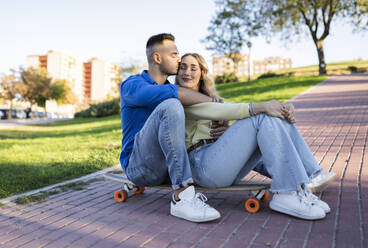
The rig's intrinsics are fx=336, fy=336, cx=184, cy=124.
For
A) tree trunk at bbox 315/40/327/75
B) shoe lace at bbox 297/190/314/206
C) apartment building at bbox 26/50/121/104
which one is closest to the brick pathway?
shoe lace at bbox 297/190/314/206

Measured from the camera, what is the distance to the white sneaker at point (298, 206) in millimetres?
2494

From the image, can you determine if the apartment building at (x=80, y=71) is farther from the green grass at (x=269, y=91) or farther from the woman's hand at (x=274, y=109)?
the woman's hand at (x=274, y=109)

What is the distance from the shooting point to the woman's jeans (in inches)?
99.2

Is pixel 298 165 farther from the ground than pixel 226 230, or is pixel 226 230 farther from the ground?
pixel 298 165

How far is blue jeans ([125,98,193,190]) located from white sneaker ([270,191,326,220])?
28.7 inches

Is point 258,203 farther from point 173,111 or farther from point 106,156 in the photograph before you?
point 106,156

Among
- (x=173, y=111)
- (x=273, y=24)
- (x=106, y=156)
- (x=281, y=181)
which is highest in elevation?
(x=273, y=24)

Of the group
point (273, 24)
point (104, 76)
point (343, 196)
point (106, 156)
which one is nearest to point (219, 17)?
point (273, 24)

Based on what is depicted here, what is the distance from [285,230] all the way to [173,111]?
1186mm

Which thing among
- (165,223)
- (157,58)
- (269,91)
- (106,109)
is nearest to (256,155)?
(165,223)

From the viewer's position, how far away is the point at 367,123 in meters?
8.04

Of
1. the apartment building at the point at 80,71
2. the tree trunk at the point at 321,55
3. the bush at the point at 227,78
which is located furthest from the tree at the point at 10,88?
the apartment building at the point at 80,71

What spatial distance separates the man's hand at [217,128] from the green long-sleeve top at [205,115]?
37 millimetres

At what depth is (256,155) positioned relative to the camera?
2852 mm
